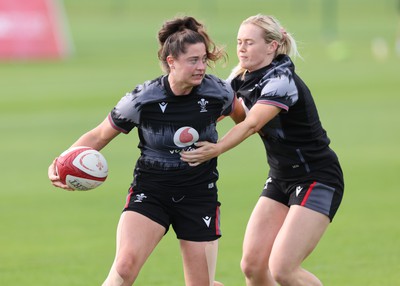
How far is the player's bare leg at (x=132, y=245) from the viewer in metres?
7.43

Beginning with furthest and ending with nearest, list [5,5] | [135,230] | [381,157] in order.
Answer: [5,5] → [381,157] → [135,230]

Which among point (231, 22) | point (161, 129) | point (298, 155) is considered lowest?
point (231, 22)

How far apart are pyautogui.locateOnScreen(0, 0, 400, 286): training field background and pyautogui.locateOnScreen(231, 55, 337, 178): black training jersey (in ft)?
1.59

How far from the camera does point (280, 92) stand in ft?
25.9

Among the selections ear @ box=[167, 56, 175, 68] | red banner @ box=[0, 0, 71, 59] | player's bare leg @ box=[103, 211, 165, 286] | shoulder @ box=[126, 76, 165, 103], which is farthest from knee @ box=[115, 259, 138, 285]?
red banner @ box=[0, 0, 71, 59]

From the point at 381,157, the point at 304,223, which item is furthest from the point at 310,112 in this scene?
the point at 381,157

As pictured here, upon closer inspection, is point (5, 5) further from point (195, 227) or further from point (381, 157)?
point (195, 227)

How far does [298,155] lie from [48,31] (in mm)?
26119

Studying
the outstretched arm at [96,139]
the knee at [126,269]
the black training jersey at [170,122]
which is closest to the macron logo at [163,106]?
the black training jersey at [170,122]

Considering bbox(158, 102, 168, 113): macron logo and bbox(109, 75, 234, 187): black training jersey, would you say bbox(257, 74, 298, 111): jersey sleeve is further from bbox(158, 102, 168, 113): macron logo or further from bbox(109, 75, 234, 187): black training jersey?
bbox(158, 102, 168, 113): macron logo

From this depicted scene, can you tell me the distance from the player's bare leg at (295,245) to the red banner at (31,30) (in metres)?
25.0

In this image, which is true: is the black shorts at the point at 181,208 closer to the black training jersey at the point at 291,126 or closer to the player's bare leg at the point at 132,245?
the player's bare leg at the point at 132,245

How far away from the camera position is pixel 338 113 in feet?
76.0

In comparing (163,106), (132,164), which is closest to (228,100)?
(163,106)
